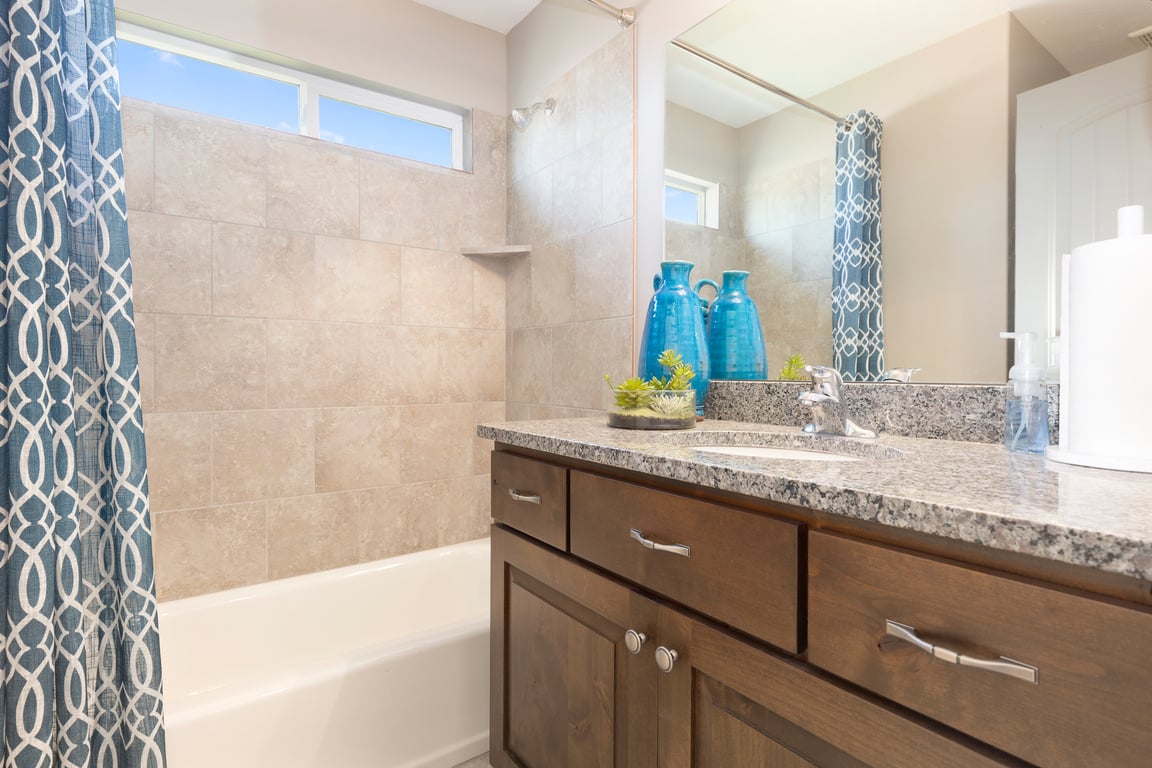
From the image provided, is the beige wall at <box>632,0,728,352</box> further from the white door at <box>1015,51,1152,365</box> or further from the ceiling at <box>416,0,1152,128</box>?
the white door at <box>1015,51,1152,365</box>

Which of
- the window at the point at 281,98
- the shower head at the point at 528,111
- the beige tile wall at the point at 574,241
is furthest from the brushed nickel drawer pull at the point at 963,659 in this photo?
the window at the point at 281,98

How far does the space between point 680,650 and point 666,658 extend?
24 mm

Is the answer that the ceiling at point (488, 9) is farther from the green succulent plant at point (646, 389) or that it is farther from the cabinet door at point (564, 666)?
the cabinet door at point (564, 666)

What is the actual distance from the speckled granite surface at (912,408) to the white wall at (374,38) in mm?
1757

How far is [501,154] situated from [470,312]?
2.28 ft

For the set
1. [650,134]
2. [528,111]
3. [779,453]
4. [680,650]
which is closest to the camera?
[680,650]

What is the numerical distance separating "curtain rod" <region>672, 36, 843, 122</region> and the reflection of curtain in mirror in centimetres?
7

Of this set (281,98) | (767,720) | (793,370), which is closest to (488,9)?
(281,98)

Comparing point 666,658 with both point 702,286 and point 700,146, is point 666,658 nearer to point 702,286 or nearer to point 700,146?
point 702,286

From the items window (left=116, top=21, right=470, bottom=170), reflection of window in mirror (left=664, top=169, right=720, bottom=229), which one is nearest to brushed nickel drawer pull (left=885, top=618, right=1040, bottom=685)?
reflection of window in mirror (left=664, top=169, right=720, bottom=229)

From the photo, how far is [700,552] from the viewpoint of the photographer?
2.71 ft

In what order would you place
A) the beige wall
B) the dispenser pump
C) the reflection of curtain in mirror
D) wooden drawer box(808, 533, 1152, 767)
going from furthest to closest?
the beige wall
the reflection of curtain in mirror
the dispenser pump
wooden drawer box(808, 533, 1152, 767)

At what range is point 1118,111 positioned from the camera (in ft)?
2.99

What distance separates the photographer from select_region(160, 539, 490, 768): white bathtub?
4.44 ft
